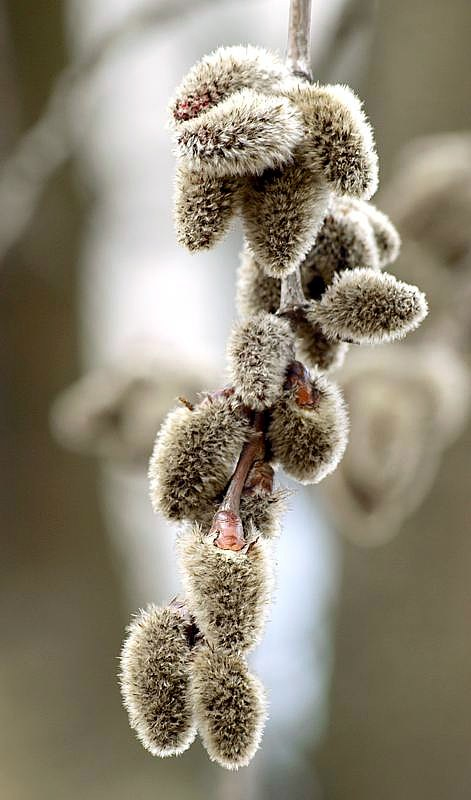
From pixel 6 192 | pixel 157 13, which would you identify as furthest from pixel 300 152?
pixel 6 192

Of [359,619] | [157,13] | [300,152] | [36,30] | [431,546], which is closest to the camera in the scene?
[300,152]

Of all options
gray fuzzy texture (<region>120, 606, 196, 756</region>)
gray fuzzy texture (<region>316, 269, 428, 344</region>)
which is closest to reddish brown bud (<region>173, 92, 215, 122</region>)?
gray fuzzy texture (<region>316, 269, 428, 344</region>)

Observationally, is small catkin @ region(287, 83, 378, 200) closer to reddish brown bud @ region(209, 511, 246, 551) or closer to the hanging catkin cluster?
the hanging catkin cluster

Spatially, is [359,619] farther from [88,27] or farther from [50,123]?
[88,27]

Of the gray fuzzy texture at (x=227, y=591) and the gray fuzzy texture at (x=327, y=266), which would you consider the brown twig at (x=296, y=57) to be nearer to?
the gray fuzzy texture at (x=327, y=266)

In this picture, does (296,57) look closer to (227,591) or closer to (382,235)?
(382,235)

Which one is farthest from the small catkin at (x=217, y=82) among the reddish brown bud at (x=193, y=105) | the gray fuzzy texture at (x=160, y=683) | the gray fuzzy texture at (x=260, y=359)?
the gray fuzzy texture at (x=160, y=683)

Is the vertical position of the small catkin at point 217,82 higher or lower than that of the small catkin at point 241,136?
higher
